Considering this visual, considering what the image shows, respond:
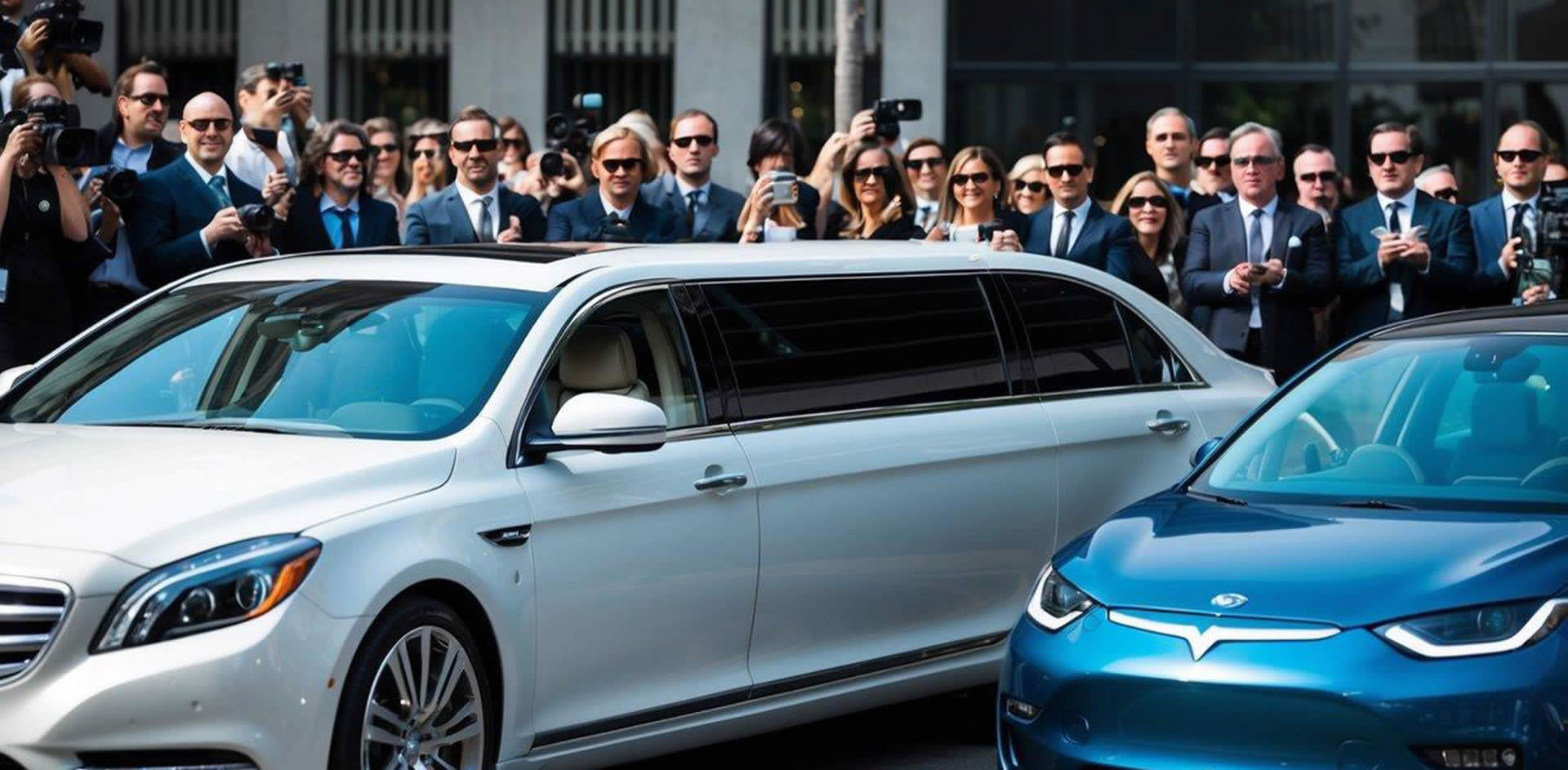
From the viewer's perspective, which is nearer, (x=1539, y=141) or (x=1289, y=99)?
(x=1539, y=141)

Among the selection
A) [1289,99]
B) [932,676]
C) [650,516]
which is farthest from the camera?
[1289,99]

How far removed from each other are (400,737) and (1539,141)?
29.8 ft

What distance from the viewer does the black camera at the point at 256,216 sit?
10047 mm

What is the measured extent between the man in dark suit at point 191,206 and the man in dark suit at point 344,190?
70cm

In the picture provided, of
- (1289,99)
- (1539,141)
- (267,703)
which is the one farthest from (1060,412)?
(1289,99)

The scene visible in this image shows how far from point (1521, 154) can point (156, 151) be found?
7.12m

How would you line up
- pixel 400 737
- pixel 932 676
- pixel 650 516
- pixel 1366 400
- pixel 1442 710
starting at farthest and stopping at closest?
1. pixel 932 676
2. pixel 1366 400
3. pixel 650 516
4. pixel 400 737
5. pixel 1442 710

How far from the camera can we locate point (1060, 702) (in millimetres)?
5895

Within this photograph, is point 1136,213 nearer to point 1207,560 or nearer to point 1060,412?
point 1060,412

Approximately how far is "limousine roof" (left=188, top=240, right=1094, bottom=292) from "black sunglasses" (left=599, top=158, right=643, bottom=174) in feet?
12.4

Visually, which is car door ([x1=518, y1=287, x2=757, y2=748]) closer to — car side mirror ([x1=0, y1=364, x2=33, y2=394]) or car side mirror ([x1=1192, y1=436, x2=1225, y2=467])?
car side mirror ([x1=1192, y1=436, x2=1225, y2=467])

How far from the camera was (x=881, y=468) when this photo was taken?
7.26m

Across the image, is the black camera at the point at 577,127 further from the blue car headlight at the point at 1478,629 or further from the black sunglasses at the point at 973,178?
the blue car headlight at the point at 1478,629

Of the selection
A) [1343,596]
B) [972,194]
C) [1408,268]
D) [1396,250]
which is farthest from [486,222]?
[1343,596]
